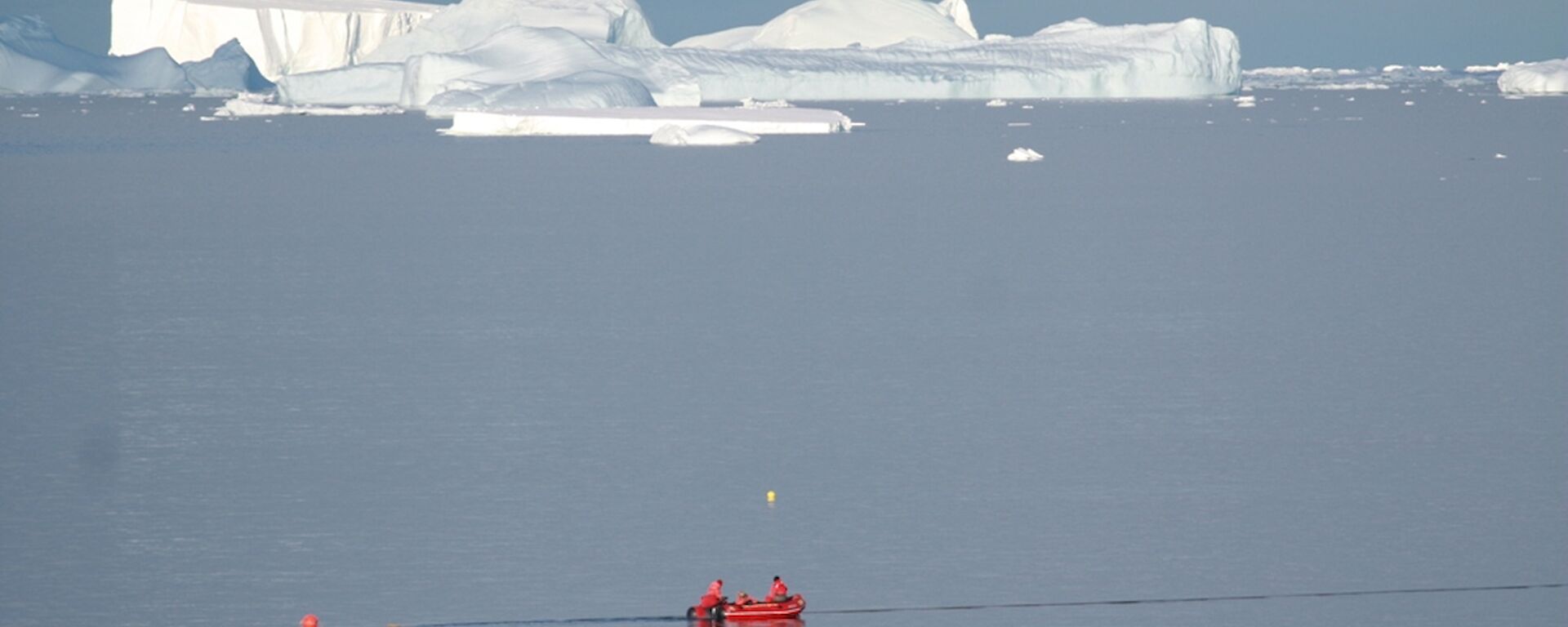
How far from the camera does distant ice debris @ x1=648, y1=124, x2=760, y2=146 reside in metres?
37.0

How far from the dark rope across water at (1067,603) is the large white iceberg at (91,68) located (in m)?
57.3

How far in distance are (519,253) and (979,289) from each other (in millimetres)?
4606

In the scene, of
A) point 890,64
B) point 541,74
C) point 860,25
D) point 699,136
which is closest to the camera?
point 699,136

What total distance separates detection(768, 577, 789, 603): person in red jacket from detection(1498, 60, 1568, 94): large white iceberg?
55.2 m

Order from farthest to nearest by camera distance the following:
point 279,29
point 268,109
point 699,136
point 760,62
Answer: point 279,29 < point 760,62 < point 268,109 < point 699,136

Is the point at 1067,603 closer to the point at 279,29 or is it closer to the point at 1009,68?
the point at 1009,68

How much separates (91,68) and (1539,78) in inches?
1627

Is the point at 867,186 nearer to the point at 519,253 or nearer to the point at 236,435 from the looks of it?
the point at 519,253

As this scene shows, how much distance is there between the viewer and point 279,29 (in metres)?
68.1

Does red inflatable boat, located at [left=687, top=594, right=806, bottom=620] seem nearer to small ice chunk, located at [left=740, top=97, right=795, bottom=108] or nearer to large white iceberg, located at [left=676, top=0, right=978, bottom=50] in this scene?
small ice chunk, located at [left=740, top=97, right=795, bottom=108]

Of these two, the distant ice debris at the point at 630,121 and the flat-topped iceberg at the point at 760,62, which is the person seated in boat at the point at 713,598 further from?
the flat-topped iceberg at the point at 760,62

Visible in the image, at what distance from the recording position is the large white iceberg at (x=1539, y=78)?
58531 mm

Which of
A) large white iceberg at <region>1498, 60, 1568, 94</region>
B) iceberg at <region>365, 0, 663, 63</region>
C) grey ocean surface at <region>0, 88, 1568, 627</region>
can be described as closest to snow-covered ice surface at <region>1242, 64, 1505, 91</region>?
large white iceberg at <region>1498, 60, 1568, 94</region>

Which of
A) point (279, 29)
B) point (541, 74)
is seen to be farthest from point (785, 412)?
point (279, 29)
